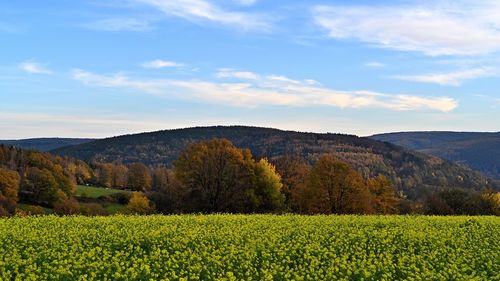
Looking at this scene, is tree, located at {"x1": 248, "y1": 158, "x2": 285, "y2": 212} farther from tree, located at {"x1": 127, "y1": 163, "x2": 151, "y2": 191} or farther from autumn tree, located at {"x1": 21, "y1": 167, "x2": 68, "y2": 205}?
tree, located at {"x1": 127, "y1": 163, "x2": 151, "y2": 191}

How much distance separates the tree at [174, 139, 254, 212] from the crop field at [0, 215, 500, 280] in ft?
78.5

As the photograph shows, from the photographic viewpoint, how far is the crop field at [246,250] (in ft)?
52.0

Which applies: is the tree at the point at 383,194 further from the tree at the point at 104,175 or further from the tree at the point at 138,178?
the tree at the point at 104,175

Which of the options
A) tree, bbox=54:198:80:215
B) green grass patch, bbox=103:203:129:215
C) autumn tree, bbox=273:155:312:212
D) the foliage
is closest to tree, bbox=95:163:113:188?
green grass patch, bbox=103:203:129:215

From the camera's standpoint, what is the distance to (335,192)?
53906mm

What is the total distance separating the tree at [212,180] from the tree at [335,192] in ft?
21.9

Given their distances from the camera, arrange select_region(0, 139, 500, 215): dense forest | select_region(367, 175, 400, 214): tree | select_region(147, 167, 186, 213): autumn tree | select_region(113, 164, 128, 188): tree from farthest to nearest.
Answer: select_region(113, 164, 128, 188): tree, select_region(367, 175, 400, 214): tree, select_region(147, 167, 186, 213): autumn tree, select_region(0, 139, 500, 215): dense forest

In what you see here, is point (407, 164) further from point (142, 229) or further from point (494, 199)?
point (142, 229)

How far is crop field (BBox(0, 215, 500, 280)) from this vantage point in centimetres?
1584

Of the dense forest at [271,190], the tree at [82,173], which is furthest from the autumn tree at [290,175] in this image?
the tree at [82,173]

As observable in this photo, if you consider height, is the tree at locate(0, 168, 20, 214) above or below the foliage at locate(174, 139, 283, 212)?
below

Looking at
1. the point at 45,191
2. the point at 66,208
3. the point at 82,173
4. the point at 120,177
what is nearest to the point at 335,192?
the point at 66,208

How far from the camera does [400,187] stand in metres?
156

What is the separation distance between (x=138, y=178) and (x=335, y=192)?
107 metres
